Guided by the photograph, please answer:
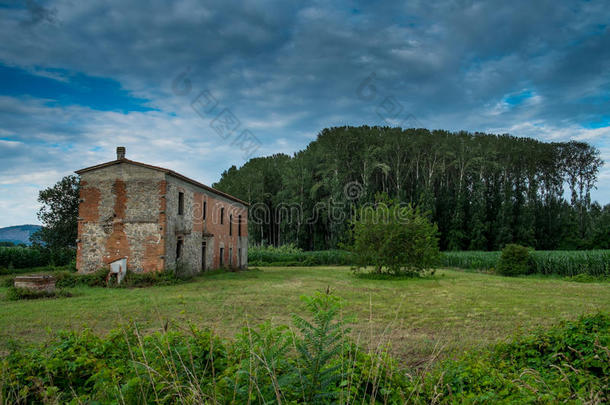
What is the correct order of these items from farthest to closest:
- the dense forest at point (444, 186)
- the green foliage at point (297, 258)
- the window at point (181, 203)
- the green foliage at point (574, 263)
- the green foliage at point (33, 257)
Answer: the dense forest at point (444, 186), the green foliage at point (297, 258), the green foliage at point (33, 257), the green foliage at point (574, 263), the window at point (181, 203)

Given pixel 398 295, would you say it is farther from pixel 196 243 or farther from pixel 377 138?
pixel 377 138

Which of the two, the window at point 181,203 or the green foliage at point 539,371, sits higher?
the window at point 181,203

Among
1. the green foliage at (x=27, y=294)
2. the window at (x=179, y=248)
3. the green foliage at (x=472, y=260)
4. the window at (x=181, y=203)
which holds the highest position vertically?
the window at (x=181, y=203)

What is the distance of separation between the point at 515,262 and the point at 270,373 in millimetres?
28715

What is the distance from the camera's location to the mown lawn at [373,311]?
7852 millimetres

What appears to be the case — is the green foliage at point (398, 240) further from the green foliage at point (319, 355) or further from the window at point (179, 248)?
the green foliage at point (319, 355)

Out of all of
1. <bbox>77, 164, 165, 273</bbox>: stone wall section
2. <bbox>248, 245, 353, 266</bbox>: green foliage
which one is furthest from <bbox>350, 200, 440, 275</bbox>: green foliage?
<bbox>248, 245, 353, 266</bbox>: green foliage

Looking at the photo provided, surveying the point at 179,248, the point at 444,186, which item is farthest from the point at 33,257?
the point at 444,186

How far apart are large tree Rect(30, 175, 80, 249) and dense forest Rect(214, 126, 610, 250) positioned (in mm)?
22051

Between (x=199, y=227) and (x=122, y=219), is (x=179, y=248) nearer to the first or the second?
(x=199, y=227)

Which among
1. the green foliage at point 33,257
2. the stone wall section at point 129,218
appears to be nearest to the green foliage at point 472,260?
the stone wall section at point 129,218

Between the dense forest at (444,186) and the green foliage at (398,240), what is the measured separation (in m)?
20.6

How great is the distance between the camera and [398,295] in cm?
1502

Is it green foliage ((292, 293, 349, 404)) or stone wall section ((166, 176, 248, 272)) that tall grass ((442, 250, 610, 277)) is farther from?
green foliage ((292, 293, 349, 404))
